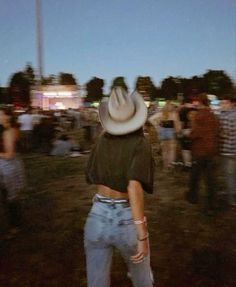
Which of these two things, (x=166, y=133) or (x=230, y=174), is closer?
(x=230, y=174)

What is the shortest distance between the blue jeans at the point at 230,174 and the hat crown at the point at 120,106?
4.10 metres

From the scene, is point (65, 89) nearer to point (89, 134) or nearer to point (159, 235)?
point (89, 134)

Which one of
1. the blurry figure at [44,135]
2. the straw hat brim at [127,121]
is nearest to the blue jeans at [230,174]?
the straw hat brim at [127,121]

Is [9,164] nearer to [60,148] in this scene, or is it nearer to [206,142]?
[206,142]

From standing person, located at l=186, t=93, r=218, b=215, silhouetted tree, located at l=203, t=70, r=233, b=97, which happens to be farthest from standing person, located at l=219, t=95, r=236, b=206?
silhouetted tree, located at l=203, t=70, r=233, b=97

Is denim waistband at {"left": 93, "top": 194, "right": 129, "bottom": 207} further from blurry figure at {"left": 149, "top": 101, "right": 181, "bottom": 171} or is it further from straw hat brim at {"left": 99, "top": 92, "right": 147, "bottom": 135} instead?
blurry figure at {"left": 149, "top": 101, "right": 181, "bottom": 171}

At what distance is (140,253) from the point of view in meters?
2.59

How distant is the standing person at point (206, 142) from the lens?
20.2ft

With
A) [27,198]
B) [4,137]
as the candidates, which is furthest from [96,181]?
[27,198]

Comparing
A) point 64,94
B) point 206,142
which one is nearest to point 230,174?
point 206,142

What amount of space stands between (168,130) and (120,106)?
6936 mm

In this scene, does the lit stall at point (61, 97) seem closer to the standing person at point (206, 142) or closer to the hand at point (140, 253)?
the standing person at point (206, 142)

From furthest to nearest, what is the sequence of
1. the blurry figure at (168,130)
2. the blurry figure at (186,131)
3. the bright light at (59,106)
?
the bright light at (59,106) → the blurry figure at (168,130) → the blurry figure at (186,131)

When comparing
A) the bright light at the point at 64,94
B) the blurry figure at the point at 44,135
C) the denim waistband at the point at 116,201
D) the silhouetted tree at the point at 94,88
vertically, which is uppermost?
the denim waistband at the point at 116,201
